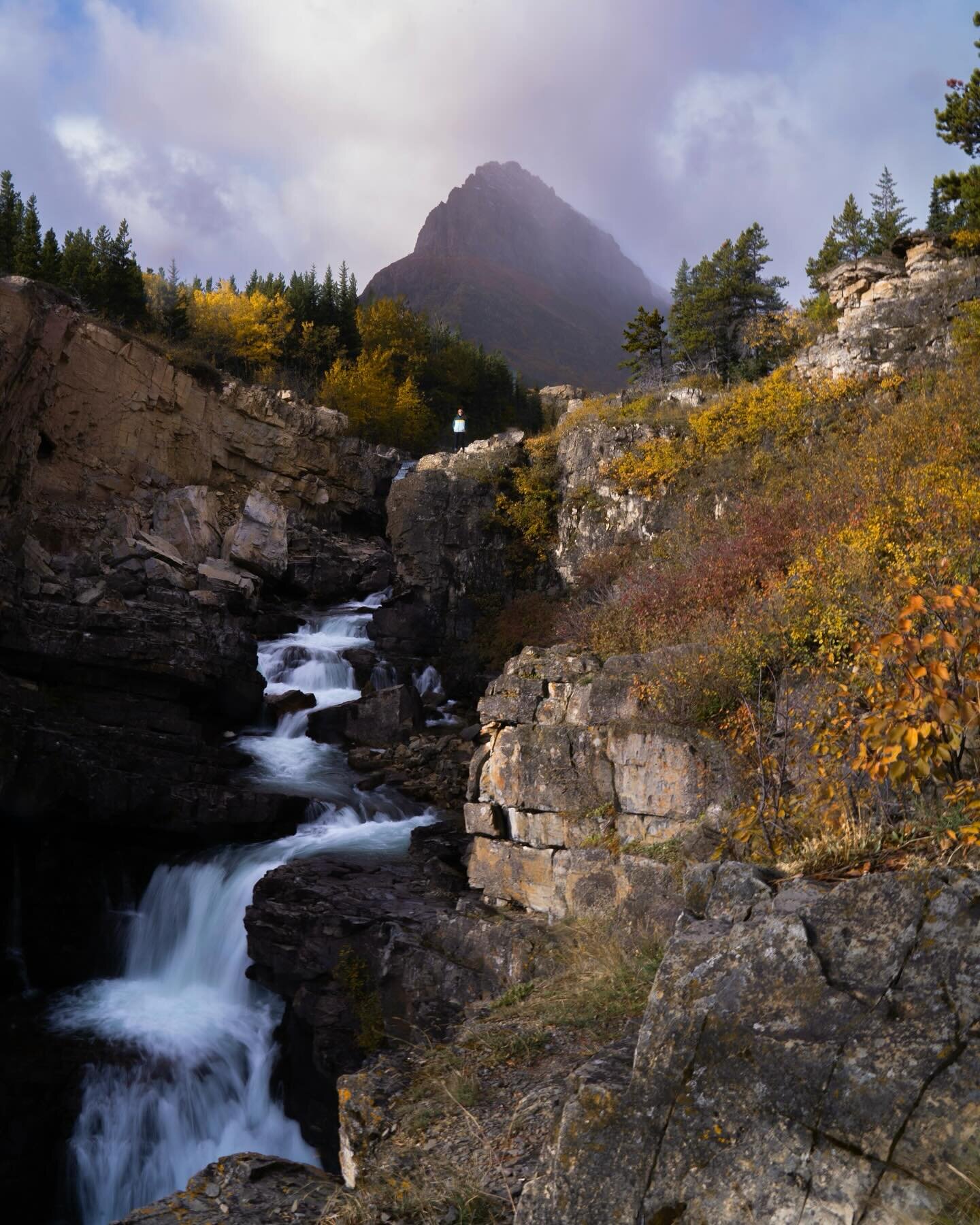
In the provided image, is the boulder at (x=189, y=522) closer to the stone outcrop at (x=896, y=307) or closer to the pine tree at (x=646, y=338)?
the pine tree at (x=646, y=338)

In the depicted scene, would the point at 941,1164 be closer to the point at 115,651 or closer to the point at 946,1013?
the point at 946,1013

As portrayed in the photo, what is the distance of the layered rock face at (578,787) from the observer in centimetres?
926

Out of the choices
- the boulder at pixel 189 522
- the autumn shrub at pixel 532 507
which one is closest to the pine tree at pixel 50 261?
the boulder at pixel 189 522

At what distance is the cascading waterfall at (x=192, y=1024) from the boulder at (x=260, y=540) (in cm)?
1177

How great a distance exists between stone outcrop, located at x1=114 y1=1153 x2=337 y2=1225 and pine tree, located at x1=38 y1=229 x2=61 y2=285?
32.6 meters

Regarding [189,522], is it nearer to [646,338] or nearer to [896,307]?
[646,338]

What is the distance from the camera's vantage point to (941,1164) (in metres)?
2.87

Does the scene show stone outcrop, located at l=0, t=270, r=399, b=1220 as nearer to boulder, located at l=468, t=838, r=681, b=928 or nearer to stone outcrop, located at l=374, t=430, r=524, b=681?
stone outcrop, located at l=374, t=430, r=524, b=681

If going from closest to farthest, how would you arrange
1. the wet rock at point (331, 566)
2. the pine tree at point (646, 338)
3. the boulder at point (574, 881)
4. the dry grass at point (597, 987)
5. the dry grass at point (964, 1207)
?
the dry grass at point (964, 1207) < the dry grass at point (597, 987) < the boulder at point (574, 881) < the wet rock at point (331, 566) < the pine tree at point (646, 338)

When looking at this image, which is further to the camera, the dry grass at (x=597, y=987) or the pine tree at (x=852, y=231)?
the pine tree at (x=852, y=231)

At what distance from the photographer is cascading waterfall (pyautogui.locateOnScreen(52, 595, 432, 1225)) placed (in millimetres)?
9266

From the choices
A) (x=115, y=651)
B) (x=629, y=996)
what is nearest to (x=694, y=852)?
(x=629, y=996)

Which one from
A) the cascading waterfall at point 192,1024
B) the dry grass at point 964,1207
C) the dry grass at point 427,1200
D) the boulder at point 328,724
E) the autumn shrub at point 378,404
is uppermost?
the autumn shrub at point 378,404

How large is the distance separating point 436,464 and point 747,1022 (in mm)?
25629
